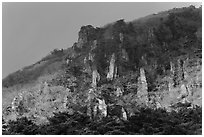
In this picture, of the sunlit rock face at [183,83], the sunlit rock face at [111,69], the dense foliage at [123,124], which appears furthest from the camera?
the sunlit rock face at [111,69]

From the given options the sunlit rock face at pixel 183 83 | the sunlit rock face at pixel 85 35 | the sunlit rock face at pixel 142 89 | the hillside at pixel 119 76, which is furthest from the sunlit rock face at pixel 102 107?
the sunlit rock face at pixel 85 35

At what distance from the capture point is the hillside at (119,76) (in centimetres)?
2930

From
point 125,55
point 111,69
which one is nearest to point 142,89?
point 111,69

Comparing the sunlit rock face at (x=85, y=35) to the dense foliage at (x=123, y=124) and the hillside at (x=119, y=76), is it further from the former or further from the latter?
the dense foliage at (x=123, y=124)

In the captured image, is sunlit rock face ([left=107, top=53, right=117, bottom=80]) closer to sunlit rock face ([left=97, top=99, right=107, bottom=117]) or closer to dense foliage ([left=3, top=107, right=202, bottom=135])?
sunlit rock face ([left=97, top=99, right=107, bottom=117])

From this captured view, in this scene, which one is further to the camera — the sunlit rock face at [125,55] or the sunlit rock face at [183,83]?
the sunlit rock face at [125,55]

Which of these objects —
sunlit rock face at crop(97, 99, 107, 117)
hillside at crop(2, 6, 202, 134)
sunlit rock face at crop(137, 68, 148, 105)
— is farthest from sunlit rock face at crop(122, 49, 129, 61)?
sunlit rock face at crop(97, 99, 107, 117)

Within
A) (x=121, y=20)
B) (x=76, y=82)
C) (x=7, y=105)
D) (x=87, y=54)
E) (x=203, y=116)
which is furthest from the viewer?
(x=121, y=20)

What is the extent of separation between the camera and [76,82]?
3350 cm

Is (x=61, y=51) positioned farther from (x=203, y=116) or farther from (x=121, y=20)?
(x=203, y=116)

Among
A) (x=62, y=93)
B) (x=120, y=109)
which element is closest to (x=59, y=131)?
(x=120, y=109)

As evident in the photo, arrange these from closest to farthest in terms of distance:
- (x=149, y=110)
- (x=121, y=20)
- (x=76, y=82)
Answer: (x=149, y=110)
(x=76, y=82)
(x=121, y=20)

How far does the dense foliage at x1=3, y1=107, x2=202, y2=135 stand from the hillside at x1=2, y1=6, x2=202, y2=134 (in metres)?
0.19

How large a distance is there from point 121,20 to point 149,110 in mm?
13105
